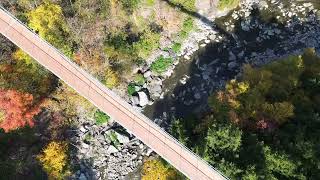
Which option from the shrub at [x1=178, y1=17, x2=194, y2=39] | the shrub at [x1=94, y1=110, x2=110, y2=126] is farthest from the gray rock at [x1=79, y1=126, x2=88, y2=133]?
the shrub at [x1=178, y1=17, x2=194, y2=39]

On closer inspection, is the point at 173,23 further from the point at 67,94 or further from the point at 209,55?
the point at 67,94

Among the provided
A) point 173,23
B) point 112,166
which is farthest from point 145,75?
point 112,166

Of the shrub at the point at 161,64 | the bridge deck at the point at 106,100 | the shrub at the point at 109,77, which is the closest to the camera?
the bridge deck at the point at 106,100

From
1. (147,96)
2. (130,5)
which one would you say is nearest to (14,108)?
(147,96)

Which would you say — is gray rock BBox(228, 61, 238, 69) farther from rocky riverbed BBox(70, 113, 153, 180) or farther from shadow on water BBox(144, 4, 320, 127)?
rocky riverbed BBox(70, 113, 153, 180)

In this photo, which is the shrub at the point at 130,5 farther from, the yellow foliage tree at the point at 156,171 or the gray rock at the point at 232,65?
the yellow foliage tree at the point at 156,171

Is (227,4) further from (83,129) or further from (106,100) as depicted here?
(83,129)

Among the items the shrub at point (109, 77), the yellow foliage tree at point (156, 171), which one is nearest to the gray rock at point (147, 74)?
the shrub at point (109, 77)
